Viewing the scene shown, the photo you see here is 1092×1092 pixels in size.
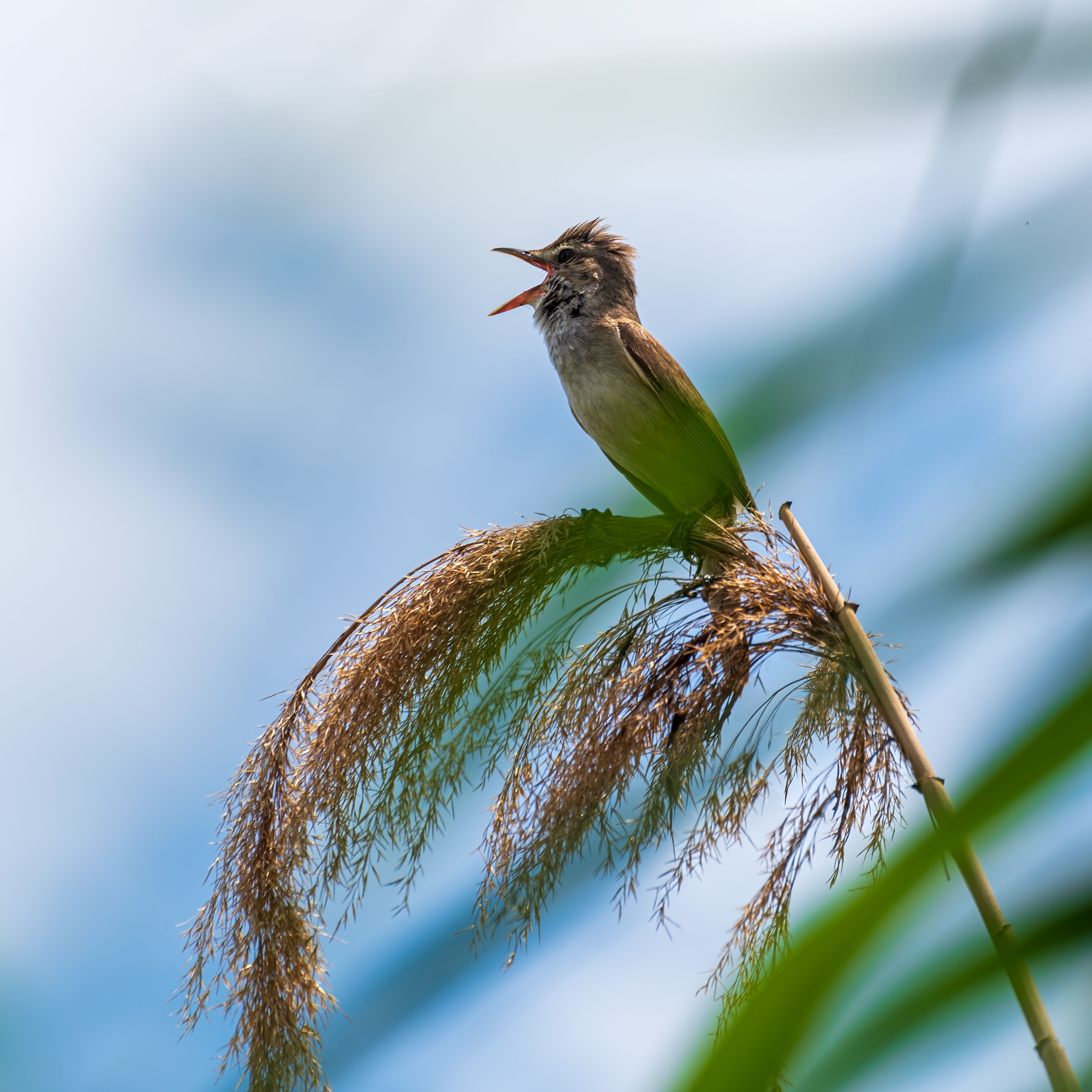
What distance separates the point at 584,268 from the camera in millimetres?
4730

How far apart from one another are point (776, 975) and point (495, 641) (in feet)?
6.13

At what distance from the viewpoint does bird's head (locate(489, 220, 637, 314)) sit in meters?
4.63

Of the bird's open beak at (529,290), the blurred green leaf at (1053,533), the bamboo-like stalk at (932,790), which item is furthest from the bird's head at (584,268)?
the blurred green leaf at (1053,533)

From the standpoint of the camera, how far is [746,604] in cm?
198

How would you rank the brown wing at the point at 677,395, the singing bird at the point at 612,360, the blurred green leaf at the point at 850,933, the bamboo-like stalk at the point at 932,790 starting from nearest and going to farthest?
the blurred green leaf at the point at 850,933
the bamboo-like stalk at the point at 932,790
the brown wing at the point at 677,395
the singing bird at the point at 612,360

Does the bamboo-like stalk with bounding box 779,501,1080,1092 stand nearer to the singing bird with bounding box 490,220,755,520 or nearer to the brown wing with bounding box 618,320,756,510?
the brown wing with bounding box 618,320,756,510

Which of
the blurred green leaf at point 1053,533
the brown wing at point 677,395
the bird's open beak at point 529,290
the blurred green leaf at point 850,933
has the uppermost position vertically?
the bird's open beak at point 529,290

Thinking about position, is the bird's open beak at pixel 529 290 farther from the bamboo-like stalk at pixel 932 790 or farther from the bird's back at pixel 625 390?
the bamboo-like stalk at pixel 932 790

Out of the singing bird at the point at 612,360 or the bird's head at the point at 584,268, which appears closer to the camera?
the singing bird at the point at 612,360

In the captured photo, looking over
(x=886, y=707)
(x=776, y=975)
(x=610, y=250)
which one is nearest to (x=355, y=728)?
(x=886, y=707)

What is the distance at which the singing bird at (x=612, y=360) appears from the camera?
13.3 ft

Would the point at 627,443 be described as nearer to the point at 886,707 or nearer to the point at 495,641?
the point at 495,641

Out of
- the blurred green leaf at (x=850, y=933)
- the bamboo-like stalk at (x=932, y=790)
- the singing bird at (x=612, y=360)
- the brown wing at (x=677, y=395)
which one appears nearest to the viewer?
the blurred green leaf at (x=850, y=933)

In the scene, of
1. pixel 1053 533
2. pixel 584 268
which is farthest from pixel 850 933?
pixel 584 268
